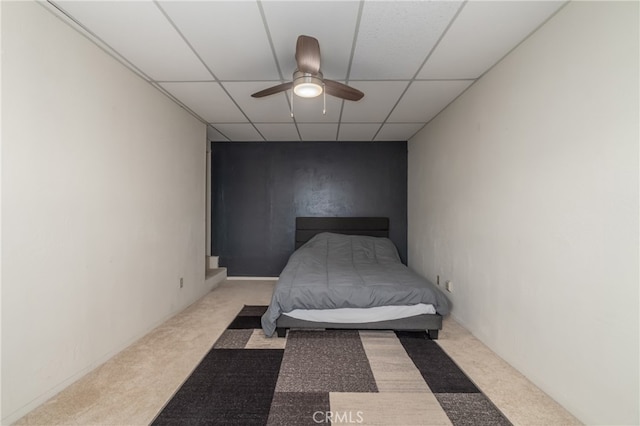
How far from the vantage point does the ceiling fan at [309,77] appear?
1.71m

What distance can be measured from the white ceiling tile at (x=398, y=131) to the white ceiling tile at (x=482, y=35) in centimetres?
138

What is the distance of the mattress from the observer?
8.16ft

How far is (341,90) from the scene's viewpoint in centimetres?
212

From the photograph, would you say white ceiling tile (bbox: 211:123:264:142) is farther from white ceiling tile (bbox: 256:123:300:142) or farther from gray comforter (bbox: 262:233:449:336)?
gray comforter (bbox: 262:233:449:336)

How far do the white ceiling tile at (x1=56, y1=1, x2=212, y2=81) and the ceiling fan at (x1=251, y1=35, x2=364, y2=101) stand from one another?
0.62 m

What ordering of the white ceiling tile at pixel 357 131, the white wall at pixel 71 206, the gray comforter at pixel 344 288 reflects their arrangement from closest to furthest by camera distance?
the white wall at pixel 71 206 < the gray comforter at pixel 344 288 < the white ceiling tile at pixel 357 131

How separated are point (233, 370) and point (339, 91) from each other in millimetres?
2161

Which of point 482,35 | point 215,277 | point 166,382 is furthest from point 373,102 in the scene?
point 215,277

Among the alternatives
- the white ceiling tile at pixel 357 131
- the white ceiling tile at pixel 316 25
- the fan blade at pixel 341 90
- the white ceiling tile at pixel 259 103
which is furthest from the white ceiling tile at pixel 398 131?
the white ceiling tile at pixel 316 25

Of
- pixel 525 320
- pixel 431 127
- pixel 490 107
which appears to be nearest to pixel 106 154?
pixel 490 107

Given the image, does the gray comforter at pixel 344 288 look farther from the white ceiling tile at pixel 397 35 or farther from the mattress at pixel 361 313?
the white ceiling tile at pixel 397 35

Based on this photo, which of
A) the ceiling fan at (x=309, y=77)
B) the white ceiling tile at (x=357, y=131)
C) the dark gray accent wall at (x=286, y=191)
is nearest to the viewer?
the ceiling fan at (x=309, y=77)

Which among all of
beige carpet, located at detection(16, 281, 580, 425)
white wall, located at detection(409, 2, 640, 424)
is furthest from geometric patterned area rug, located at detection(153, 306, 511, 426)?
white wall, located at detection(409, 2, 640, 424)

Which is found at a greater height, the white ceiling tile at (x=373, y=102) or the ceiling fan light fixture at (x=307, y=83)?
the white ceiling tile at (x=373, y=102)
